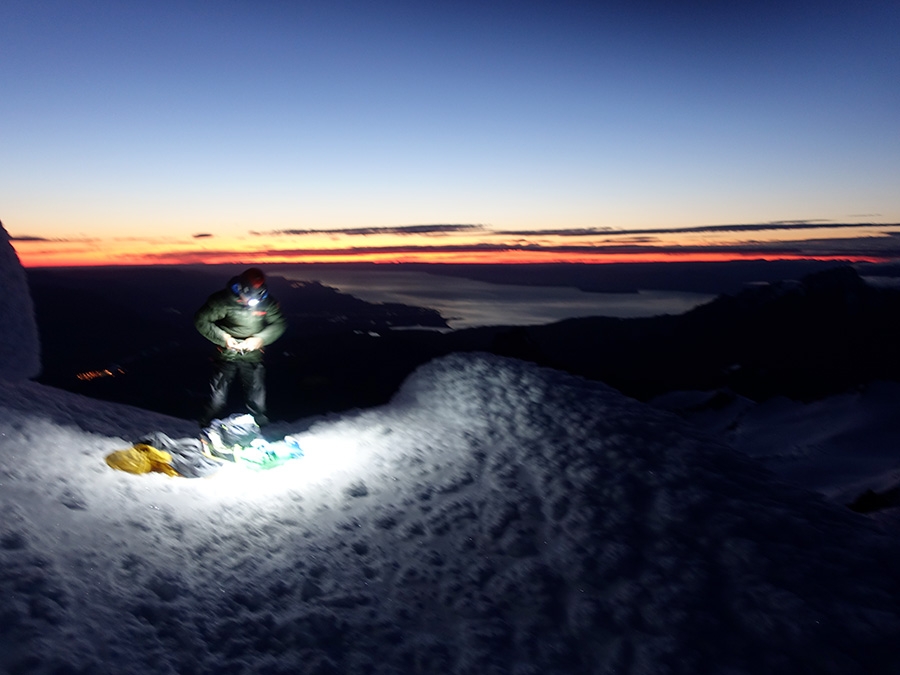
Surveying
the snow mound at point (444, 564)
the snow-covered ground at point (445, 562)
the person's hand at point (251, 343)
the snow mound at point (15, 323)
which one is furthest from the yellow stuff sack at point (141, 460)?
the snow mound at point (15, 323)

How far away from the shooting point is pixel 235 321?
9172 mm

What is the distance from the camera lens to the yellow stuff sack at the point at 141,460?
7.27m

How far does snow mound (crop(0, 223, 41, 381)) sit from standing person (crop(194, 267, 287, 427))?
7337 mm

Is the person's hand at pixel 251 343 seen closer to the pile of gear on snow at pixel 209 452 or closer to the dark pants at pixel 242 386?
the dark pants at pixel 242 386

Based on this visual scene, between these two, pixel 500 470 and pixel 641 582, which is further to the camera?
pixel 500 470

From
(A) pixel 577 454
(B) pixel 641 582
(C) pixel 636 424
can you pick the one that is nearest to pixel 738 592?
(B) pixel 641 582

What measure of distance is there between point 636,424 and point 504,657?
511 cm

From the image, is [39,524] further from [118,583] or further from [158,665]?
[158,665]

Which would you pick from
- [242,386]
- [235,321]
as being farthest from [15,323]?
[235,321]

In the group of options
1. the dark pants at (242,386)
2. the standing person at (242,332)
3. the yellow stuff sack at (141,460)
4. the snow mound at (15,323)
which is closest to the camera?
the yellow stuff sack at (141,460)

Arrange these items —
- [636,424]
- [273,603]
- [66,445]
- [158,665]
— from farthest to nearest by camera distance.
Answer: [636,424] → [66,445] → [273,603] → [158,665]

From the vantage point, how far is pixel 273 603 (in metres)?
5.06

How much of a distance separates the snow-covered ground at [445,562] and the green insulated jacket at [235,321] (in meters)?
2.16

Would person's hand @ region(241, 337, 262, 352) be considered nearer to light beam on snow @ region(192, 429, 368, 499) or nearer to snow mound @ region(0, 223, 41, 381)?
light beam on snow @ region(192, 429, 368, 499)
